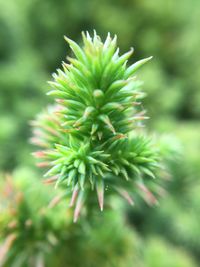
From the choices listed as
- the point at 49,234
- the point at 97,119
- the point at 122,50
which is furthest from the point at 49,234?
the point at 122,50

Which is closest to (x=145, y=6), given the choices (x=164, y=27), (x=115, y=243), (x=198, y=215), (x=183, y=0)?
(x=164, y=27)

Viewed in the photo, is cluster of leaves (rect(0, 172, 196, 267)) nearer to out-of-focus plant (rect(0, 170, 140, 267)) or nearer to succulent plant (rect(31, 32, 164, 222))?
out-of-focus plant (rect(0, 170, 140, 267))

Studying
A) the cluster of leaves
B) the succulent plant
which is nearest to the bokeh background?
the cluster of leaves

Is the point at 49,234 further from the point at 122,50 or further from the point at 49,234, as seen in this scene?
the point at 122,50

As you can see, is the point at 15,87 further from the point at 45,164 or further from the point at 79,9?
the point at 45,164

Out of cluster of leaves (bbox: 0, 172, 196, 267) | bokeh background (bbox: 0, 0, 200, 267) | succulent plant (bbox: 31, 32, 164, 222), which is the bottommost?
cluster of leaves (bbox: 0, 172, 196, 267)
